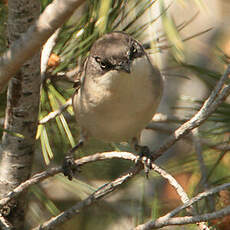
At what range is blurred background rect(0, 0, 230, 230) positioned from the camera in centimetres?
199

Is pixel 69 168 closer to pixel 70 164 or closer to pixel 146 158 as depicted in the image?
pixel 70 164

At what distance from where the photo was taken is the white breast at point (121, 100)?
204 cm

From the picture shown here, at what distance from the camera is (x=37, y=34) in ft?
3.75

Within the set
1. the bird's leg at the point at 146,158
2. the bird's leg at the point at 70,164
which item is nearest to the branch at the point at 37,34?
the bird's leg at the point at 146,158

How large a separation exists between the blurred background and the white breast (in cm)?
10

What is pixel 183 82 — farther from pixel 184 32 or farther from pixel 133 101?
pixel 133 101

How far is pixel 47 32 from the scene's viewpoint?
114cm

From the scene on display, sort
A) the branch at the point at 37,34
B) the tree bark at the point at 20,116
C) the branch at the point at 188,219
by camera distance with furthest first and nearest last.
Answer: the tree bark at the point at 20,116
the branch at the point at 188,219
the branch at the point at 37,34

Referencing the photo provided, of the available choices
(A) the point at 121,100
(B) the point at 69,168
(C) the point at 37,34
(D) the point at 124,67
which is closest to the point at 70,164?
(B) the point at 69,168

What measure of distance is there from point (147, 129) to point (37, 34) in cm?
166

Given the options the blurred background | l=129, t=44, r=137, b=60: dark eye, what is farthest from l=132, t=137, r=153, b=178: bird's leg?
l=129, t=44, r=137, b=60: dark eye

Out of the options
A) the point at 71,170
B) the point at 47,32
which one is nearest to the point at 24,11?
the point at 47,32

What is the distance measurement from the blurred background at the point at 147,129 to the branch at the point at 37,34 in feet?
0.87

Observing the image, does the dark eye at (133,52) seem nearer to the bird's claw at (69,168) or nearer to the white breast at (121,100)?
the white breast at (121,100)
